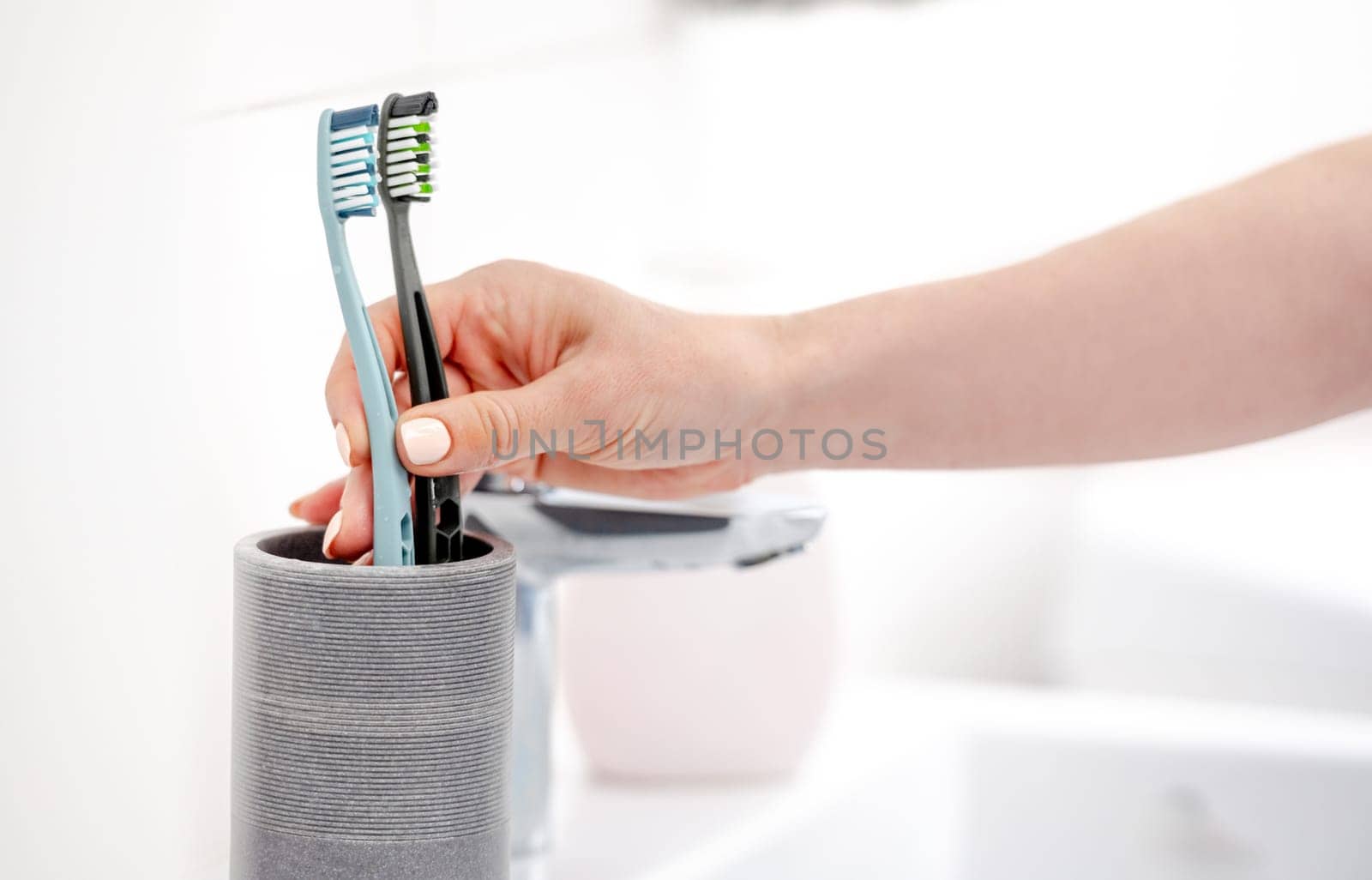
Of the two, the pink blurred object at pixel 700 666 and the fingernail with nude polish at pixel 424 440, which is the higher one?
the fingernail with nude polish at pixel 424 440

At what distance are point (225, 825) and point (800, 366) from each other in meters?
0.29

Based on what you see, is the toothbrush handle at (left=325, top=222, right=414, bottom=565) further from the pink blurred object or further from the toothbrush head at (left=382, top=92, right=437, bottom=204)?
the pink blurred object

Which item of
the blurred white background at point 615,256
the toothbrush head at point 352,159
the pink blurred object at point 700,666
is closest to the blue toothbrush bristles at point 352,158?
the toothbrush head at point 352,159

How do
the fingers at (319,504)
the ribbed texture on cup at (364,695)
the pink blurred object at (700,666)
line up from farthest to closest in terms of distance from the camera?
the pink blurred object at (700,666), the fingers at (319,504), the ribbed texture on cup at (364,695)

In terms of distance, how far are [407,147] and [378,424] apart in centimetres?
8

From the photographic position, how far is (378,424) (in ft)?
1.21

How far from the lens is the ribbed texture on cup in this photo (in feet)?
1.13

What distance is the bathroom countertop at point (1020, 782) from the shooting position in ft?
2.35

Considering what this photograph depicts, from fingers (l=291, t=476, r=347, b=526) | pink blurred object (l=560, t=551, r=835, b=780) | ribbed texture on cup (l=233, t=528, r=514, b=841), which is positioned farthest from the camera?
pink blurred object (l=560, t=551, r=835, b=780)

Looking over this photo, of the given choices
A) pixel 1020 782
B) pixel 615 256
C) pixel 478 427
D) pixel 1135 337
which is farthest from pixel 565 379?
pixel 1020 782

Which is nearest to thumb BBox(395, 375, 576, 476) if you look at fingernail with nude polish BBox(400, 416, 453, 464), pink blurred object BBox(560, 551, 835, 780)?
fingernail with nude polish BBox(400, 416, 453, 464)

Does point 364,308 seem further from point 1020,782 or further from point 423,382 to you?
point 1020,782

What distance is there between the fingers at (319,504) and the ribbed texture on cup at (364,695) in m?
0.09

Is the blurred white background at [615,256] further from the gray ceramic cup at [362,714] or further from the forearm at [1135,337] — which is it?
the forearm at [1135,337]
